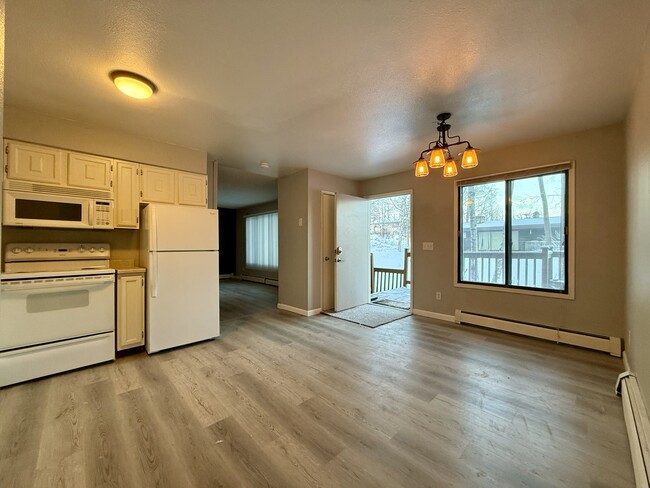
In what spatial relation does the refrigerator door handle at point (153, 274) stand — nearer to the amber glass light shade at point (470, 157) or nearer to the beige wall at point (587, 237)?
the amber glass light shade at point (470, 157)

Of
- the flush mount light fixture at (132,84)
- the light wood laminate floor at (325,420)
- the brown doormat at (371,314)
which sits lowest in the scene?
the light wood laminate floor at (325,420)

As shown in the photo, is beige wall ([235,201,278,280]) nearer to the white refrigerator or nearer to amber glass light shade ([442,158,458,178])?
the white refrigerator

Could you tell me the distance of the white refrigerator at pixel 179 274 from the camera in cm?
309

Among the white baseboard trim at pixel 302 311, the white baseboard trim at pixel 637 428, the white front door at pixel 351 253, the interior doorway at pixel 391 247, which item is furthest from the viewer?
the interior doorway at pixel 391 247

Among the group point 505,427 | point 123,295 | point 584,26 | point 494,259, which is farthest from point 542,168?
point 123,295

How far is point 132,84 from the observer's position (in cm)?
223

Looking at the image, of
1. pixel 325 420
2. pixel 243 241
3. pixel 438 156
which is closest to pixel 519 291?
pixel 438 156

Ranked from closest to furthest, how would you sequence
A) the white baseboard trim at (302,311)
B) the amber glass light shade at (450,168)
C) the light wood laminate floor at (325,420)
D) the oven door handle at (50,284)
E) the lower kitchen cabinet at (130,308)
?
the light wood laminate floor at (325,420) < the oven door handle at (50,284) < the amber glass light shade at (450,168) < the lower kitchen cabinet at (130,308) < the white baseboard trim at (302,311)

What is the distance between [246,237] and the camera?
365 inches

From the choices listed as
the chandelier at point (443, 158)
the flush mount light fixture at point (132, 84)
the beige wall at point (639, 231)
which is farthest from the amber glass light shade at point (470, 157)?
the flush mount light fixture at point (132, 84)

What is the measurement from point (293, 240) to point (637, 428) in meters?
4.11

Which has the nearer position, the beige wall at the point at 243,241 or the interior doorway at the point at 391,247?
the interior doorway at the point at 391,247

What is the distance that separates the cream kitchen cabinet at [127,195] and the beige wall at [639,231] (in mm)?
4291

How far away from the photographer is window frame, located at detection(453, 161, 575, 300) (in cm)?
331
